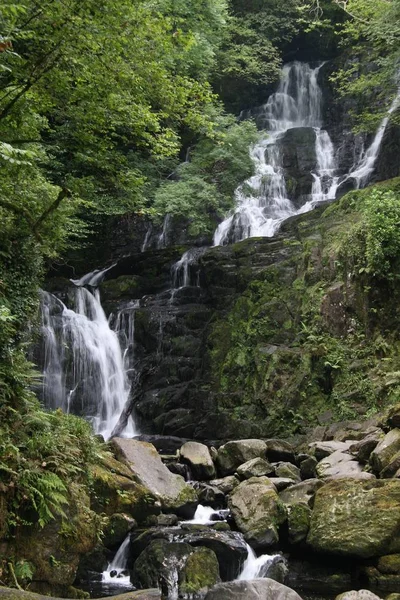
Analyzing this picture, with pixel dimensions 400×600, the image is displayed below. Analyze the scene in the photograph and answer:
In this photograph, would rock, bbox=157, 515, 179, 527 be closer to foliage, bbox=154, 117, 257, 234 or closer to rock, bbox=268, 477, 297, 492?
rock, bbox=268, 477, 297, 492

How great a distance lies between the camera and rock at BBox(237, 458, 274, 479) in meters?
10.5

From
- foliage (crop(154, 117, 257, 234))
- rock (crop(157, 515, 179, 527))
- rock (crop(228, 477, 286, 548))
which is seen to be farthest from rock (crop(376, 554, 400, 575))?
foliage (crop(154, 117, 257, 234))

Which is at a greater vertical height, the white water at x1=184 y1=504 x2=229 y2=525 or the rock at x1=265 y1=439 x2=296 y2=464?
the rock at x1=265 y1=439 x2=296 y2=464

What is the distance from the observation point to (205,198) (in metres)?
Answer: 20.2

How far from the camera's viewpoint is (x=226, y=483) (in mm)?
10352

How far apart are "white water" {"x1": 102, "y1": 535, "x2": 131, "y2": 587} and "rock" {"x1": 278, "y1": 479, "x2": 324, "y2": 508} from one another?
2.71 meters

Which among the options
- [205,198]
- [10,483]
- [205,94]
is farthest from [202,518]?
[205,198]

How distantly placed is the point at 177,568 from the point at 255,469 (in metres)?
3.53

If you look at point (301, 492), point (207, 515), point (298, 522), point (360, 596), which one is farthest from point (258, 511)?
point (360, 596)

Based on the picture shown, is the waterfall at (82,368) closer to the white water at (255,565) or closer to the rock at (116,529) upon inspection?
the rock at (116,529)

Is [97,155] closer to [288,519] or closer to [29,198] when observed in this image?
[29,198]

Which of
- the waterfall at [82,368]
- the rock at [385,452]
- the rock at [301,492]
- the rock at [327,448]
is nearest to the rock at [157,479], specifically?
the rock at [301,492]

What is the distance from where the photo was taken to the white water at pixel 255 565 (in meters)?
7.71

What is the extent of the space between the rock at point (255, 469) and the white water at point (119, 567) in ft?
9.77
